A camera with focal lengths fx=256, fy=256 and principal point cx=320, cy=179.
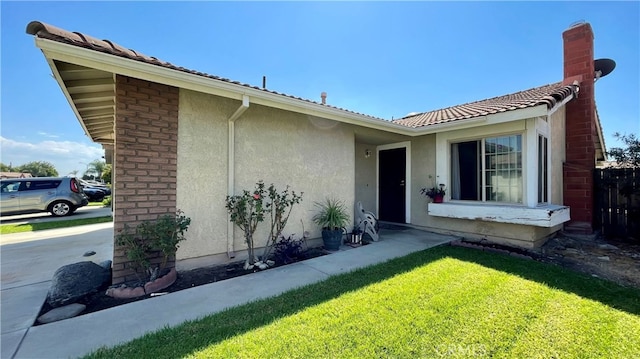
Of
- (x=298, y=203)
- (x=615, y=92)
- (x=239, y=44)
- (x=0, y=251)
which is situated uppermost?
(x=239, y=44)

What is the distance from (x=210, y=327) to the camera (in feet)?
9.25

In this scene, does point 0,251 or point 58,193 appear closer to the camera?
point 0,251

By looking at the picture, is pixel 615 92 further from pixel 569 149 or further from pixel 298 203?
pixel 298 203

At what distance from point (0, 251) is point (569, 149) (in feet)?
54.4

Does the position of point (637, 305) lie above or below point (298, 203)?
below

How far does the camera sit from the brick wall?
157 inches

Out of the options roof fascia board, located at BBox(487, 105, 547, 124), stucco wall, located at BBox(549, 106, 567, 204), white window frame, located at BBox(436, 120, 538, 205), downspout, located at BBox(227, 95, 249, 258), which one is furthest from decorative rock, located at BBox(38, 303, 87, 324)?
stucco wall, located at BBox(549, 106, 567, 204)

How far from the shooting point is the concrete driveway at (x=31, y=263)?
3037 millimetres

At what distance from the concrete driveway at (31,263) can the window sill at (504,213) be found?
8.07m

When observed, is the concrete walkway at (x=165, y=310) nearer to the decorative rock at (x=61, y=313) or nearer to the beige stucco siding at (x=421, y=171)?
the decorative rock at (x=61, y=313)

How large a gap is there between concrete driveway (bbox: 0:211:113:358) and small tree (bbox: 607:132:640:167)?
13.0 m

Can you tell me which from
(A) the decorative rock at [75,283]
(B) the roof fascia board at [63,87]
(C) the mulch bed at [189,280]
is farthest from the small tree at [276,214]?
(B) the roof fascia board at [63,87]

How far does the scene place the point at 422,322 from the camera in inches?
116

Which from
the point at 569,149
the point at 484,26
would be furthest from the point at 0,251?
the point at 569,149
